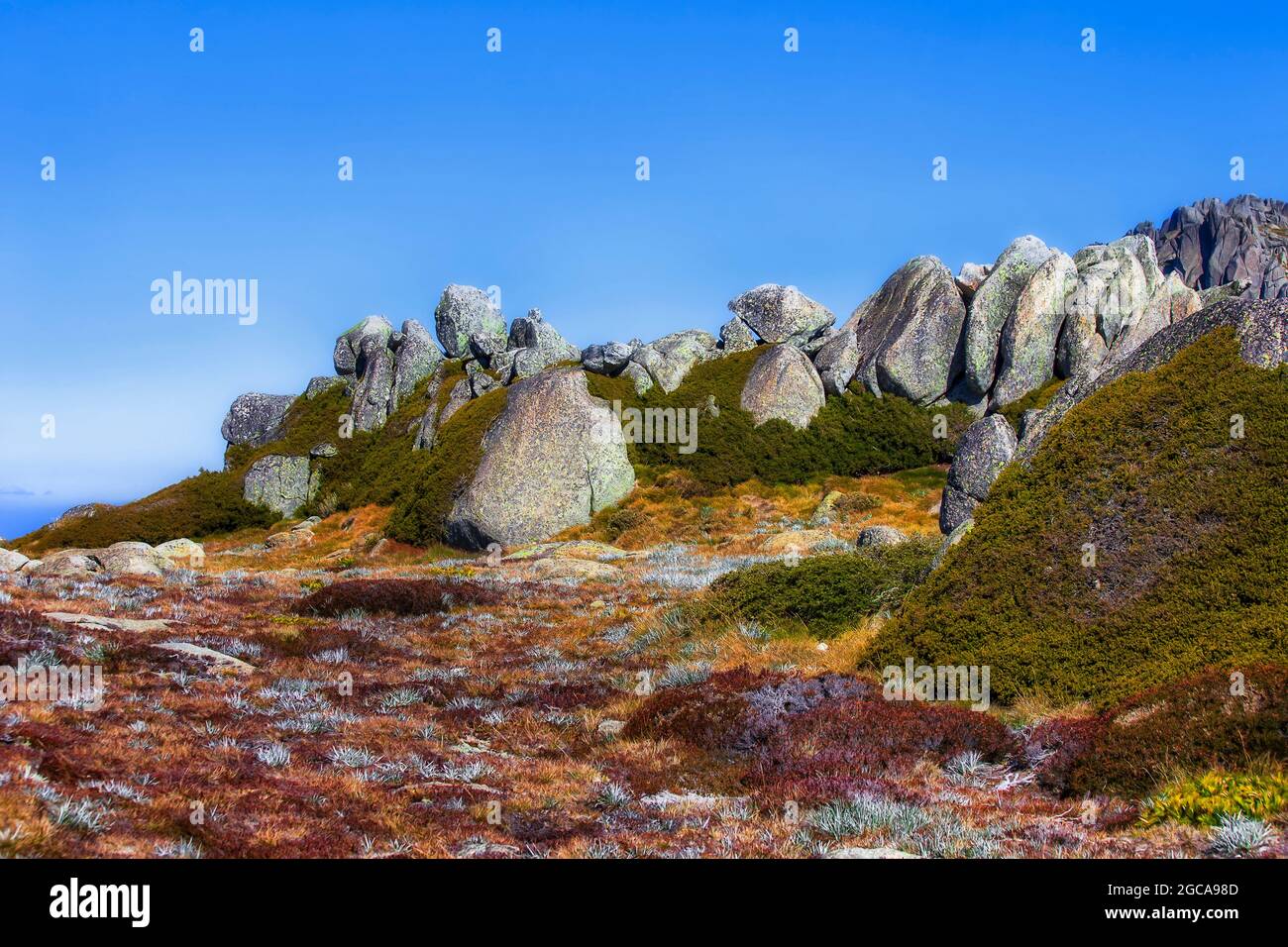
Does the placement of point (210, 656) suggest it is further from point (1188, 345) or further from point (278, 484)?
point (278, 484)

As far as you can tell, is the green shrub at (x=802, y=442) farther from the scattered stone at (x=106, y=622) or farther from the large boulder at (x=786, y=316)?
the scattered stone at (x=106, y=622)

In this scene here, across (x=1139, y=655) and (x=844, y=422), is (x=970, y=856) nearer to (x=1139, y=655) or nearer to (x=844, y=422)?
(x=1139, y=655)

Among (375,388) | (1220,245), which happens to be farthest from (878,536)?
(1220,245)

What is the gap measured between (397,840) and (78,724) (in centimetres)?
451

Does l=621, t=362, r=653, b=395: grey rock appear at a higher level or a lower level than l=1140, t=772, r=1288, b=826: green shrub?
higher

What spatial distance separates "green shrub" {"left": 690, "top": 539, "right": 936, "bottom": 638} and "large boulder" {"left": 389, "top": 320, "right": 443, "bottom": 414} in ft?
147

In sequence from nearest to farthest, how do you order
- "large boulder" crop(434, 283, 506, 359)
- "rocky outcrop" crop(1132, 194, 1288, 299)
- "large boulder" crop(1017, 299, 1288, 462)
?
"large boulder" crop(1017, 299, 1288, 462), "large boulder" crop(434, 283, 506, 359), "rocky outcrop" crop(1132, 194, 1288, 299)

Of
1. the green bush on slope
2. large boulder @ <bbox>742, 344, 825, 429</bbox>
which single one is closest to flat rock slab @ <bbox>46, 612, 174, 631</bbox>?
the green bush on slope

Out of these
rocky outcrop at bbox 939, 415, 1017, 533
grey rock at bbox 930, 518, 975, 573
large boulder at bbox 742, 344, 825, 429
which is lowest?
grey rock at bbox 930, 518, 975, 573

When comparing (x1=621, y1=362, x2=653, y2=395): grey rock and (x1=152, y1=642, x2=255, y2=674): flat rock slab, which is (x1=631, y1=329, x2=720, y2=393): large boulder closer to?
(x1=621, y1=362, x2=653, y2=395): grey rock

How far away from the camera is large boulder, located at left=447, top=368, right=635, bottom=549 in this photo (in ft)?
141

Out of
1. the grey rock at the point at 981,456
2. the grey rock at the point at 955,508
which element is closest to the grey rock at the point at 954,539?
the grey rock at the point at 955,508

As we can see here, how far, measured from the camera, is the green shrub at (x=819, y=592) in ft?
52.9
